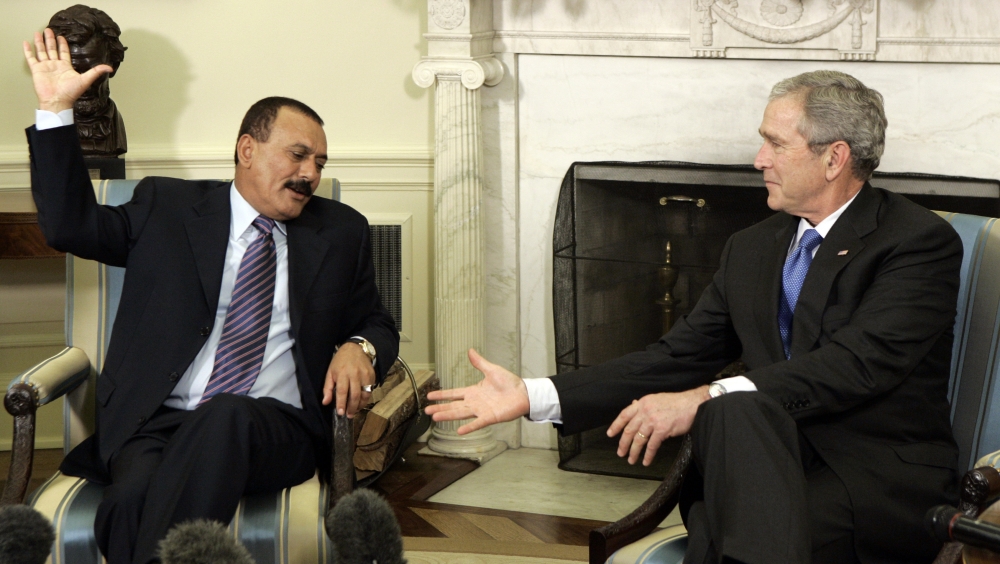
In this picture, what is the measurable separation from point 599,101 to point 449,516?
4.72 ft

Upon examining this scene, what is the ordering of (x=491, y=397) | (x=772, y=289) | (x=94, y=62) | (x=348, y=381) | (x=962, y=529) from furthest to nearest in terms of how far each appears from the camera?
(x=94, y=62) < (x=348, y=381) < (x=772, y=289) < (x=491, y=397) < (x=962, y=529)

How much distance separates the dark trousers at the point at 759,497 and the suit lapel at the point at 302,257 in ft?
3.20

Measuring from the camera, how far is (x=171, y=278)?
7.65 feet

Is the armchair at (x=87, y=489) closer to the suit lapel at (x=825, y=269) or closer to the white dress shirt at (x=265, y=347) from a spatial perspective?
the white dress shirt at (x=265, y=347)

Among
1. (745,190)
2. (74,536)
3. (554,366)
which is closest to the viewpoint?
(74,536)

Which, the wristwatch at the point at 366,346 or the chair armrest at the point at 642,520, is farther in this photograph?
the wristwatch at the point at 366,346

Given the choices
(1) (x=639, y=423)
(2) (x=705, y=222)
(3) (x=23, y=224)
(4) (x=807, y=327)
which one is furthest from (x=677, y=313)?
(3) (x=23, y=224)

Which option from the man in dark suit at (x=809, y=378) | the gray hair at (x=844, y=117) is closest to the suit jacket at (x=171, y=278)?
the man in dark suit at (x=809, y=378)

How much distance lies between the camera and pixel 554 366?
12.4 feet

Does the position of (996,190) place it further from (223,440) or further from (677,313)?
(223,440)

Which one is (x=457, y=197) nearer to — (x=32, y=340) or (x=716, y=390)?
(x=32, y=340)

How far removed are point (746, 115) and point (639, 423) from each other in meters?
1.82

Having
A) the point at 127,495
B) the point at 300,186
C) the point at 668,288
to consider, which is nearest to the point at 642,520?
the point at 127,495

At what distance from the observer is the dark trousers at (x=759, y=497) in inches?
63.6
